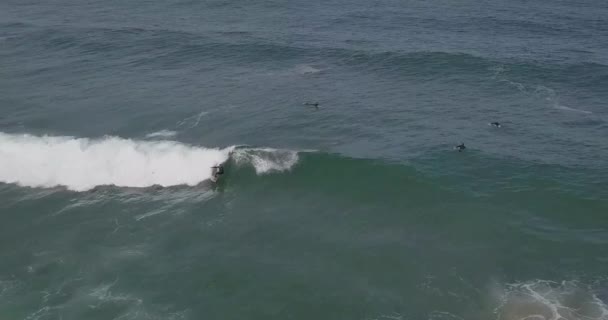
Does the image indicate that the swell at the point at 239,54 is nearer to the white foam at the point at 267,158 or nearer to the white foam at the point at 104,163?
the white foam at the point at 104,163

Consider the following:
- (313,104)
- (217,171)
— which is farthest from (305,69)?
(217,171)

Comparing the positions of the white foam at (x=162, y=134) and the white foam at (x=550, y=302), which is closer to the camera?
the white foam at (x=550, y=302)

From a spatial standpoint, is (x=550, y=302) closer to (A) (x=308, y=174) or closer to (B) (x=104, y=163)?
(A) (x=308, y=174)

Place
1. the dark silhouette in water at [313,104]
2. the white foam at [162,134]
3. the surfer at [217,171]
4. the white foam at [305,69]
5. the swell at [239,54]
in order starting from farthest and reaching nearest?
the white foam at [305,69] → the swell at [239,54] → the dark silhouette in water at [313,104] → the white foam at [162,134] → the surfer at [217,171]

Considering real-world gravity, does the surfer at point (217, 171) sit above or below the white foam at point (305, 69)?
below

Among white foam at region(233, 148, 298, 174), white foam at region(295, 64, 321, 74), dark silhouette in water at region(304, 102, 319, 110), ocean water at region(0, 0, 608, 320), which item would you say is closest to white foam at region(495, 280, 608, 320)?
ocean water at region(0, 0, 608, 320)

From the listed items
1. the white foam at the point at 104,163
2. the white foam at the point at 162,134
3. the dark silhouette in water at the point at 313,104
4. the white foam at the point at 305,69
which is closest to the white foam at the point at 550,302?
the white foam at the point at 104,163
